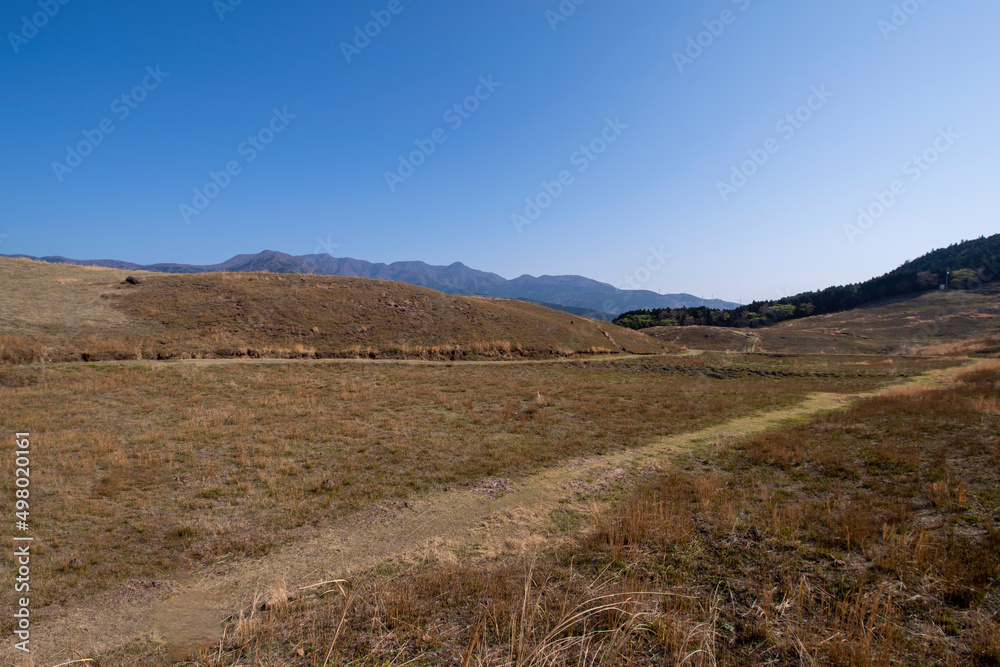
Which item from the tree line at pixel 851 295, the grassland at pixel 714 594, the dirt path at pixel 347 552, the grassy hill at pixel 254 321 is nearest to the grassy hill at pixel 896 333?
the tree line at pixel 851 295

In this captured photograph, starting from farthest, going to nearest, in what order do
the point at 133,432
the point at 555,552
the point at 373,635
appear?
1. the point at 133,432
2. the point at 555,552
3. the point at 373,635

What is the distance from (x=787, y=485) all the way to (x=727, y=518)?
12.0 feet

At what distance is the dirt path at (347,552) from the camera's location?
4.97 m

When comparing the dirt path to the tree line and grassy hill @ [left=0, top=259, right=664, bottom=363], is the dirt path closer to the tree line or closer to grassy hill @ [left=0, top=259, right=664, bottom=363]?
grassy hill @ [left=0, top=259, right=664, bottom=363]

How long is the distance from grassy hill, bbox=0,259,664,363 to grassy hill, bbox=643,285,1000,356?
23.9 meters

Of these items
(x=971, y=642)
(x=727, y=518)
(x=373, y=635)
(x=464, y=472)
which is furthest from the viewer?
(x=464, y=472)

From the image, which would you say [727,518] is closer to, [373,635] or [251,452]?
[373,635]

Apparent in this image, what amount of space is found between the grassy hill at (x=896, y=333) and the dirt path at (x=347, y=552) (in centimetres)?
6462

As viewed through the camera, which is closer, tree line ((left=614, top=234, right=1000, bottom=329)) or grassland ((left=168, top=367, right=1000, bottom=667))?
grassland ((left=168, top=367, right=1000, bottom=667))

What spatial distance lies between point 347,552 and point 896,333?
99.2 metres

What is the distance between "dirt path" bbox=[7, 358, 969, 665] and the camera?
497 cm

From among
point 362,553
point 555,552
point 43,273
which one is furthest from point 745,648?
point 43,273

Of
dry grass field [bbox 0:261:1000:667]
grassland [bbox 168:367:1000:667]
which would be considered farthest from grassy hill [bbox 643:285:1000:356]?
grassland [bbox 168:367:1000:667]

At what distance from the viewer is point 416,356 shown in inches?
1473
